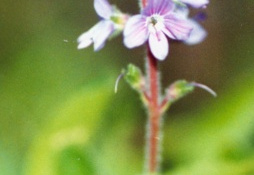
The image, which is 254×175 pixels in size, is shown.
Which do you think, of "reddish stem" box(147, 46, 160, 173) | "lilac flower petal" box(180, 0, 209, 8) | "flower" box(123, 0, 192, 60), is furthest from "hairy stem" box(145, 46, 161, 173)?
"lilac flower petal" box(180, 0, 209, 8)

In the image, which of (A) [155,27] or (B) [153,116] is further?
(B) [153,116]

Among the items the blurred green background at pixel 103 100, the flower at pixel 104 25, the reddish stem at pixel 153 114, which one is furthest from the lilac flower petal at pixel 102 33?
the blurred green background at pixel 103 100

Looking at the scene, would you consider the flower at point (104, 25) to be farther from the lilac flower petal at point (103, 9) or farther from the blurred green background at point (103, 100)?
the blurred green background at point (103, 100)

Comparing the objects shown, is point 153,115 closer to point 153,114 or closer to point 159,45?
point 153,114

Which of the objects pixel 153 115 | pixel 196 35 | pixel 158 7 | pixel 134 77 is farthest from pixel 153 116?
pixel 158 7

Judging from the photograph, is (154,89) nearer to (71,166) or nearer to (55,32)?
(71,166)

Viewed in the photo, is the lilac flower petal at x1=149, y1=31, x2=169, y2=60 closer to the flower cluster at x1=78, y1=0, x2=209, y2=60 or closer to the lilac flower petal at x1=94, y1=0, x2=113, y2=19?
the flower cluster at x1=78, y1=0, x2=209, y2=60
